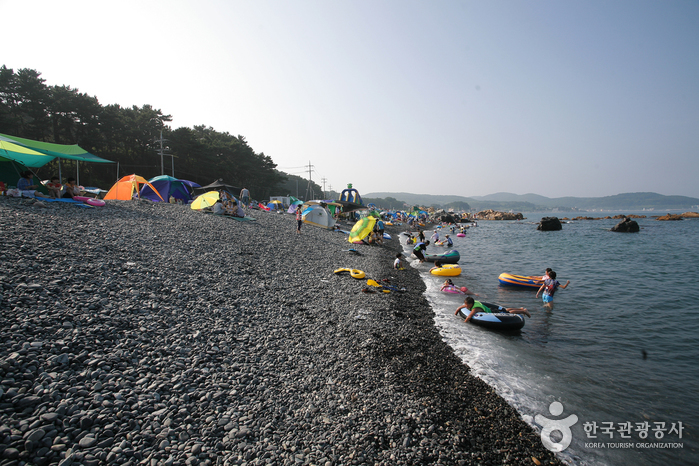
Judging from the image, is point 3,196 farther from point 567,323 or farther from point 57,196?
point 567,323

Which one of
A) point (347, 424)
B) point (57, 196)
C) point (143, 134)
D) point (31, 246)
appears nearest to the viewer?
point (347, 424)

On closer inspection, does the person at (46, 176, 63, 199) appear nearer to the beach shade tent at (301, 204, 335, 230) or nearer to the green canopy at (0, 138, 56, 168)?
the green canopy at (0, 138, 56, 168)

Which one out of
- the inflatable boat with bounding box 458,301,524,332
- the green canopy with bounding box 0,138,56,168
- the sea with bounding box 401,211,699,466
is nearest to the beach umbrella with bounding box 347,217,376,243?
the sea with bounding box 401,211,699,466

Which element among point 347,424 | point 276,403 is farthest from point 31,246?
point 347,424

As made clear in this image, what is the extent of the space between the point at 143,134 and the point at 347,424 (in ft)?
171

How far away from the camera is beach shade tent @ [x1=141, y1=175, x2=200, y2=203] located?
20125mm

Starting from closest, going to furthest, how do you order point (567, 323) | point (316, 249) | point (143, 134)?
point (567, 323) < point (316, 249) < point (143, 134)

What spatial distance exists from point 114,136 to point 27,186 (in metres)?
35.6

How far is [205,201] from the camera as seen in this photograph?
19328 mm

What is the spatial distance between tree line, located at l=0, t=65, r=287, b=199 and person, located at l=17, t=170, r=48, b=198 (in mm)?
24179

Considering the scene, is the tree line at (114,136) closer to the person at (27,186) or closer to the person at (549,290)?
the person at (27,186)

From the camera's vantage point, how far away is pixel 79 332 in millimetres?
4754

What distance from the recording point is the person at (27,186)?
11656mm

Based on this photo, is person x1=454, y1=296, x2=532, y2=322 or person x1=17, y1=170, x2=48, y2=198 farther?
person x1=17, y1=170, x2=48, y2=198
